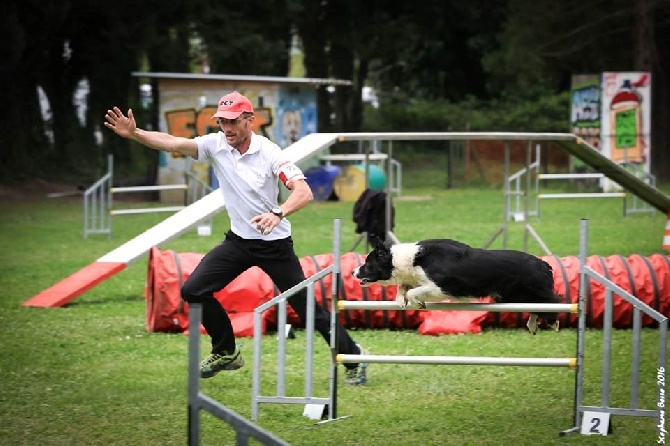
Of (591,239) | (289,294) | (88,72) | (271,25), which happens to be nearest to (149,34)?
(88,72)

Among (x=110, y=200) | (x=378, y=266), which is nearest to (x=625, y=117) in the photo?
(x=110, y=200)

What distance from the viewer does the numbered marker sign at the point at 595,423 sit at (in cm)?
630

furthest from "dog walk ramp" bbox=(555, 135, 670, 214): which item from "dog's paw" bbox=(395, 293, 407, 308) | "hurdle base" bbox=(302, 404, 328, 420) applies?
"hurdle base" bbox=(302, 404, 328, 420)

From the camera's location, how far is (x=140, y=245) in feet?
35.8

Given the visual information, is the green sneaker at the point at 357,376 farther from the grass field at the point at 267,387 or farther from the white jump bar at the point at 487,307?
the white jump bar at the point at 487,307

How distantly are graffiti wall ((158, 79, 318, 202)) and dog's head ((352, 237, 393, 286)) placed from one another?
18756mm

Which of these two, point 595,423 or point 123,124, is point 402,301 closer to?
point 595,423

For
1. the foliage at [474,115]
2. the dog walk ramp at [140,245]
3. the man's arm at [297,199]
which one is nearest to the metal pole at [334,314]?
the man's arm at [297,199]

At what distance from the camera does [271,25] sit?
113 ft

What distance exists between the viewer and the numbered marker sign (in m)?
6.30

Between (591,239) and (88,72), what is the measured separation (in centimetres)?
1772

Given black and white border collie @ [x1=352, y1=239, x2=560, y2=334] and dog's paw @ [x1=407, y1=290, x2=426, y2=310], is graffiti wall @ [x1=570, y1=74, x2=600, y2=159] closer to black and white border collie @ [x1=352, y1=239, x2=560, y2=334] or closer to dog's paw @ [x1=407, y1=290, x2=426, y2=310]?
black and white border collie @ [x1=352, y1=239, x2=560, y2=334]

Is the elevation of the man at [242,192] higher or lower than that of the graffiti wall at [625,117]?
lower

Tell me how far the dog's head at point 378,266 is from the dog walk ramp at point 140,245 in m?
4.22
